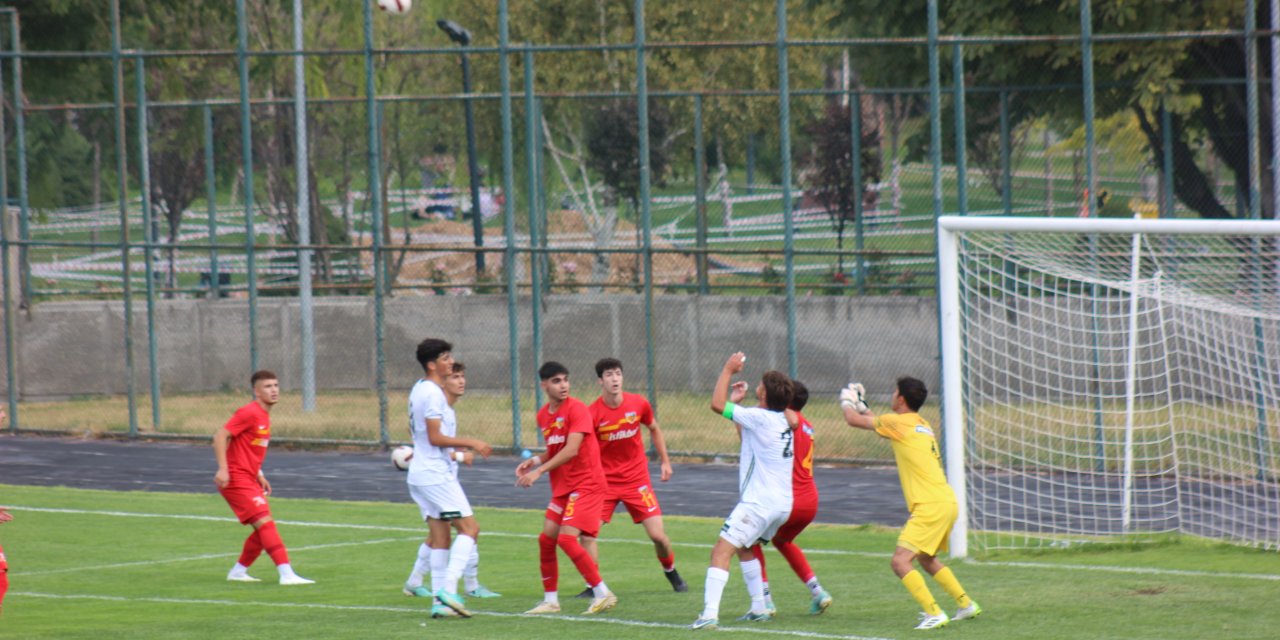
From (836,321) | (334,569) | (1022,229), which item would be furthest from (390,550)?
(836,321)

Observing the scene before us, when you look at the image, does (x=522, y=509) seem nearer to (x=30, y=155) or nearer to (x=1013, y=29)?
(x=1013, y=29)

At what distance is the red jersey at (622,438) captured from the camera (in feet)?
38.5

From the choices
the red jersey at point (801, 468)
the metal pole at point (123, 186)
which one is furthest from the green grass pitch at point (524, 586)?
the metal pole at point (123, 186)

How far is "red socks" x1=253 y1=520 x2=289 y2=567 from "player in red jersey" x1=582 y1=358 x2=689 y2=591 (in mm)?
2803

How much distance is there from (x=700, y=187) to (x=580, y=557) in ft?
52.3

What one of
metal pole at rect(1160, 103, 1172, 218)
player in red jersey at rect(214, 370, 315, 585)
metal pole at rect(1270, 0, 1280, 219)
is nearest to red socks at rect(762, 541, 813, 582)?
player in red jersey at rect(214, 370, 315, 585)

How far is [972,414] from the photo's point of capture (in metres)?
14.4

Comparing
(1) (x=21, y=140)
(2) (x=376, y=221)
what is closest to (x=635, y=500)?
(2) (x=376, y=221)

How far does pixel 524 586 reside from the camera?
12.5 metres

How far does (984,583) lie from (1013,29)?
1144 cm

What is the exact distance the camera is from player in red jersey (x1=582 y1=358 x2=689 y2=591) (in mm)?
11688

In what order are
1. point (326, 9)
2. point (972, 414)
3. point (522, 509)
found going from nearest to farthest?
point (972, 414)
point (522, 509)
point (326, 9)

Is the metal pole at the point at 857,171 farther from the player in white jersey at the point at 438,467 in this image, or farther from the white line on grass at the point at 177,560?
the player in white jersey at the point at 438,467

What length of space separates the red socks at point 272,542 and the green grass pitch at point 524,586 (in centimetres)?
32
